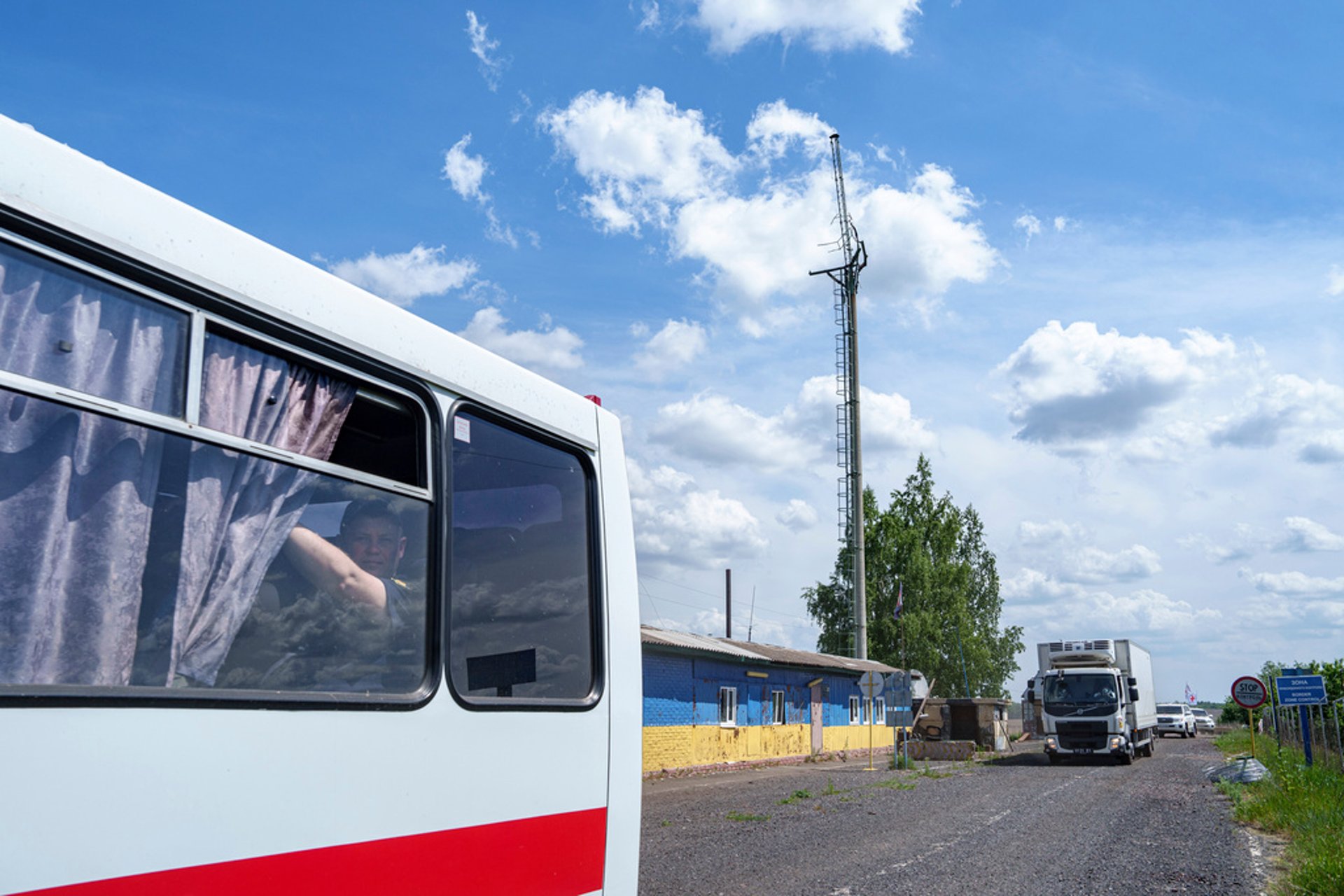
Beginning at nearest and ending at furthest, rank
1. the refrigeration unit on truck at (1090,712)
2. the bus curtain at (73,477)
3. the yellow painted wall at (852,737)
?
1. the bus curtain at (73,477)
2. the refrigeration unit on truck at (1090,712)
3. the yellow painted wall at (852,737)

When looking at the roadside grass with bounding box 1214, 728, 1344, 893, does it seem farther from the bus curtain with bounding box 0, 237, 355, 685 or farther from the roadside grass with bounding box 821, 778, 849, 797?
the bus curtain with bounding box 0, 237, 355, 685

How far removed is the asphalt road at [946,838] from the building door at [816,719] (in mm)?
12516

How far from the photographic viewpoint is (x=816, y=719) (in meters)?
37.8

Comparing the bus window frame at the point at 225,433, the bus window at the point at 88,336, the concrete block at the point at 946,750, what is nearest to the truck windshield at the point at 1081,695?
the concrete block at the point at 946,750

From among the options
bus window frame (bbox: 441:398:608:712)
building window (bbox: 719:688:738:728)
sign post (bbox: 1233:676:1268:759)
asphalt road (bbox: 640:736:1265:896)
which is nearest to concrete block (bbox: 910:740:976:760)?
building window (bbox: 719:688:738:728)

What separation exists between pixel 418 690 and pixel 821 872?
881 cm

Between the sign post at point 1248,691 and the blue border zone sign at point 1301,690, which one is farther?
the sign post at point 1248,691

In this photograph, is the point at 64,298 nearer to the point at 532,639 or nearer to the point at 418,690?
the point at 418,690

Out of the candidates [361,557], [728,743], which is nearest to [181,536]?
[361,557]

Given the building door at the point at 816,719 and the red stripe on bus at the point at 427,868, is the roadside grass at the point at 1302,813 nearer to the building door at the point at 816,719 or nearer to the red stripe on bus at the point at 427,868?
the red stripe on bus at the point at 427,868

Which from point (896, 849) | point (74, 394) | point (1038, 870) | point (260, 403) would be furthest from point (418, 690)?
point (896, 849)

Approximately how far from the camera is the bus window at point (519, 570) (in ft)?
10.5

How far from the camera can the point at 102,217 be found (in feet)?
7.55

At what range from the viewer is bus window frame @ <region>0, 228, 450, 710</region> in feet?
6.91
